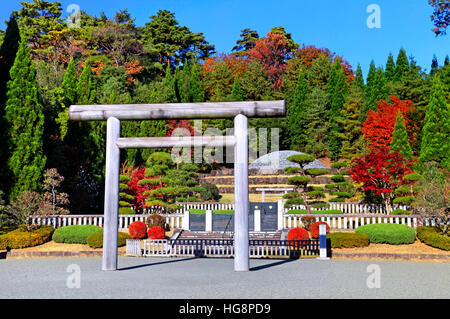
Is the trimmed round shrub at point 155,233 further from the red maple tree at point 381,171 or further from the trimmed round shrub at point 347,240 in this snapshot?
the red maple tree at point 381,171

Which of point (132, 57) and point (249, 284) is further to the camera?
point (132, 57)

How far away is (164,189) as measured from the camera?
28.1 metres

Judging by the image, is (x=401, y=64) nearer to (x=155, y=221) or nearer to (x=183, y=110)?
(x=155, y=221)

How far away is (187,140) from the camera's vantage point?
11.7 meters

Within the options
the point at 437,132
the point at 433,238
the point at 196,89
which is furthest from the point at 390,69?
the point at 433,238

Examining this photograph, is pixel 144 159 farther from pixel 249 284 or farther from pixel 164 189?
pixel 249 284

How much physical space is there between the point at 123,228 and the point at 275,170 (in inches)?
957

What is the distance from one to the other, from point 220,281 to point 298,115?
150 feet

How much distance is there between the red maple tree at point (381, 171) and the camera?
26.8 m

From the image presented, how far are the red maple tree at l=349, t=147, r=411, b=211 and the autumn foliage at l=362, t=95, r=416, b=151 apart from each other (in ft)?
50.7

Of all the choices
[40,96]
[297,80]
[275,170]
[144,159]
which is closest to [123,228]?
[40,96]

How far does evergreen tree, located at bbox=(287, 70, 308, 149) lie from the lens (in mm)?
54188

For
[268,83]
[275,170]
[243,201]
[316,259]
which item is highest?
[268,83]

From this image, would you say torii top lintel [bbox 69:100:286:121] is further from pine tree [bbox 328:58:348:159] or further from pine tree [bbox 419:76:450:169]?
pine tree [bbox 328:58:348:159]
